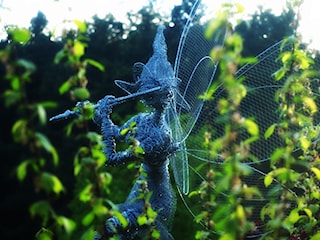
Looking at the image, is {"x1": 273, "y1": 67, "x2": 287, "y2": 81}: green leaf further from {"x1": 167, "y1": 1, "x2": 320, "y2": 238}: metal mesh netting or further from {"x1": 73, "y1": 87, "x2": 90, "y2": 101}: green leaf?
{"x1": 167, "y1": 1, "x2": 320, "y2": 238}: metal mesh netting

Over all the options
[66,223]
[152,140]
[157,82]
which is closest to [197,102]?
[157,82]

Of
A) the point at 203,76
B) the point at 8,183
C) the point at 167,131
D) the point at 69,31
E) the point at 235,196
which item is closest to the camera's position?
the point at 235,196

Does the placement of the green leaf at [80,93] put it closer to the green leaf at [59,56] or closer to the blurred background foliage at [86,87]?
the green leaf at [59,56]

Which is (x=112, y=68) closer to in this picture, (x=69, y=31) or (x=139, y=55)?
(x=139, y=55)

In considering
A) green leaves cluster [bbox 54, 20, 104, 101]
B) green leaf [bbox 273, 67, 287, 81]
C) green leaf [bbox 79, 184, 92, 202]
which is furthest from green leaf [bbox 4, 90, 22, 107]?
green leaf [bbox 273, 67, 287, 81]

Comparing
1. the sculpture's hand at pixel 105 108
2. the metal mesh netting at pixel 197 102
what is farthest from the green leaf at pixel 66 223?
the metal mesh netting at pixel 197 102

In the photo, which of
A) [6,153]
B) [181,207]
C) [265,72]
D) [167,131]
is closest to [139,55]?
[6,153]

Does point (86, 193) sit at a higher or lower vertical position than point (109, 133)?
lower

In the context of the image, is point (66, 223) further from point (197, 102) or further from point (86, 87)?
point (86, 87)

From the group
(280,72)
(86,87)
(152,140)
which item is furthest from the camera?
(86,87)
